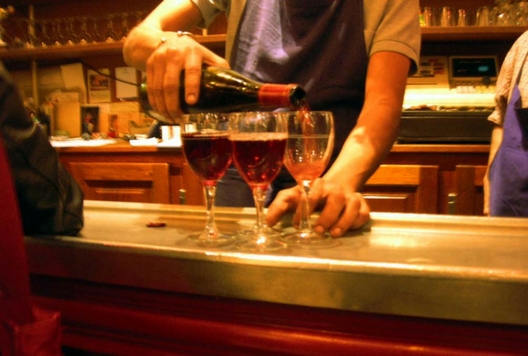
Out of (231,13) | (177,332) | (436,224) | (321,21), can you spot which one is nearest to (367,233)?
(436,224)

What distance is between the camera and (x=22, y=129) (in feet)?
1.72

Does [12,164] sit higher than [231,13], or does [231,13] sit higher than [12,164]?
[231,13]

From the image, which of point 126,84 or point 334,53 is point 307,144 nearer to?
point 334,53

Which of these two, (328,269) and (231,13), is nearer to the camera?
(328,269)

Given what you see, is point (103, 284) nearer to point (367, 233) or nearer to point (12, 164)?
point (12, 164)

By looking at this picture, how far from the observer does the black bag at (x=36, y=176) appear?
505 millimetres

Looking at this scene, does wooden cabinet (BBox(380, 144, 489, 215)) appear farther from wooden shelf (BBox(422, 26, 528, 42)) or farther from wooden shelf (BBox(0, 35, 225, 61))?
wooden shelf (BBox(0, 35, 225, 61))

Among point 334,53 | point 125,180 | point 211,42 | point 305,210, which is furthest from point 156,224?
point 211,42

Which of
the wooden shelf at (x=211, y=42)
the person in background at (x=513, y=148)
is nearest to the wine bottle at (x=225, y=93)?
the person in background at (x=513, y=148)

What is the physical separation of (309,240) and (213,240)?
0.11 m

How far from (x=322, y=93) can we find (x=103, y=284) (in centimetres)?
59

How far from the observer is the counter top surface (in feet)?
1.43

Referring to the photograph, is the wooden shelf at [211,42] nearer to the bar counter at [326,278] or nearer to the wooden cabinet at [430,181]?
the wooden cabinet at [430,181]

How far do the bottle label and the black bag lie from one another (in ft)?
1.03
